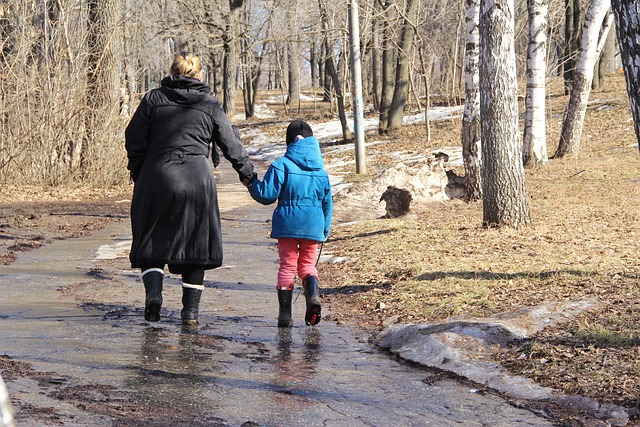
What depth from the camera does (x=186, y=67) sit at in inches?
Answer: 267

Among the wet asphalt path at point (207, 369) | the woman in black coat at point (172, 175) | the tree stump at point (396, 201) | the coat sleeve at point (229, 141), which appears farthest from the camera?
the tree stump at point (396, 201)

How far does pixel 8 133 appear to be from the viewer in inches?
742

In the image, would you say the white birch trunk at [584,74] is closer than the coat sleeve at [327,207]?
No

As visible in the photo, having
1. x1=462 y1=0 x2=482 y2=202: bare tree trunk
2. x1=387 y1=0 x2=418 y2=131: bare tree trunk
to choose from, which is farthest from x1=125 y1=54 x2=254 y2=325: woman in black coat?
x1=387 y1=0 x2=418 y2=131: bare tree trunk

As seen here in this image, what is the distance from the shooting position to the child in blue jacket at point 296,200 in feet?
22.9

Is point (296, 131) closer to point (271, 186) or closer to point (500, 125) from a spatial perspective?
point (271, 186)

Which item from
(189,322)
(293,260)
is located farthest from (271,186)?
(189,322)

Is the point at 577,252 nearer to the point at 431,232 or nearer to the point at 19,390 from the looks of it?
the point at 431,232

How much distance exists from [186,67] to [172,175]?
2.78 ft

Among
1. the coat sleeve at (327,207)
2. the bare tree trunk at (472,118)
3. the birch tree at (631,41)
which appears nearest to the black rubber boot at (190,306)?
the coat sleeve at (327,207)

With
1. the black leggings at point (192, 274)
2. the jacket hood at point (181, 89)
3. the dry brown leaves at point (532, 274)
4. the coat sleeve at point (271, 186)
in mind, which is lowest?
the dry brown leaves at point (532, 274)

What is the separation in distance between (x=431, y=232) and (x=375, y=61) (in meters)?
31.7

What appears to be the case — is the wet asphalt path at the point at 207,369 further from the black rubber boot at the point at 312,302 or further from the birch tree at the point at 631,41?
the birch tree at the point at 631,41

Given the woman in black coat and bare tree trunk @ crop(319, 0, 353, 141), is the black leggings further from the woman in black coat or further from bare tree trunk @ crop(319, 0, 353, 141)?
bare tree trunk @ crop(319, 0, 353, 141)
